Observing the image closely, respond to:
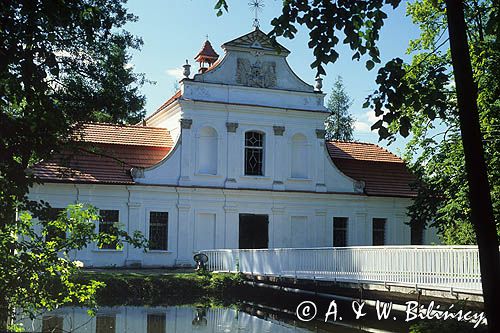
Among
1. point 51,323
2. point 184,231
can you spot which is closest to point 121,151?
point 184,231

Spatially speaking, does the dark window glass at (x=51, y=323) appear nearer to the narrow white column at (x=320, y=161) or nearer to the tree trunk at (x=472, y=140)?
the tree trunk at (x=472, y=140)

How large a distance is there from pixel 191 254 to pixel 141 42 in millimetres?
17832

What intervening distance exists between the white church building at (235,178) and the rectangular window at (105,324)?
1082cm

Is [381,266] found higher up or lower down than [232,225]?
lower down

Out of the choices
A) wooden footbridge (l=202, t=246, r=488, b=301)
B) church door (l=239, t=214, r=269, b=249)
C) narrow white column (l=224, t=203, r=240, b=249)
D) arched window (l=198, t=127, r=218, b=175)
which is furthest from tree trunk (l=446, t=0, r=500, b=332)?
church door (l=239, t=214, r=269, b=249)

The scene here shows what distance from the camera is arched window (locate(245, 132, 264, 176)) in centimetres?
3203

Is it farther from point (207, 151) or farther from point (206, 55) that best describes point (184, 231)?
point (206, 55)

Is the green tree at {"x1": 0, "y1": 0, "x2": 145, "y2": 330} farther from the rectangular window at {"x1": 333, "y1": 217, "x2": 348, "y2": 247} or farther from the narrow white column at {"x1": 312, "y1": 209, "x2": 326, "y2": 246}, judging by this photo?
the rectangular window at {"x1": 333, "y1": 217, "x2": 348, "y2": 247}

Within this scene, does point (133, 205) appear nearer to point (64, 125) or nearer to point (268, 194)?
point (268, 194)

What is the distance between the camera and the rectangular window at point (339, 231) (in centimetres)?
3325

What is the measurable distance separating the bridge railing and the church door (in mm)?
5848

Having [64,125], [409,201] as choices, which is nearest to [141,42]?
[64,125]

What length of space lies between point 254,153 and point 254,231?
148 inches

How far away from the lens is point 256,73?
32.0 meters
